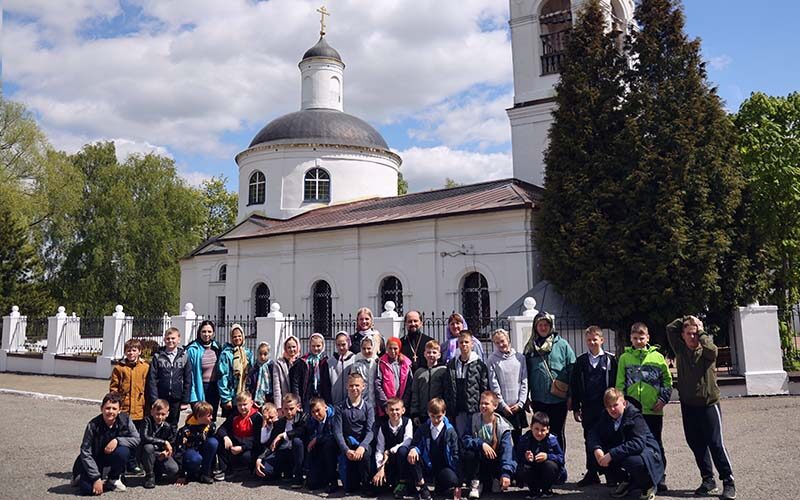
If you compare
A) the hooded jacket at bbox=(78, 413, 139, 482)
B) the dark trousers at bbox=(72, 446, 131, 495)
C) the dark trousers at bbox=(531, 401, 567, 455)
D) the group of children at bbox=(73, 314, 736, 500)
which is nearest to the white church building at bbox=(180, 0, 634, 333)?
the dark trousers at bbox=(531, 401, 567, 455)

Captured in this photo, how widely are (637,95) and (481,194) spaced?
5723 mm

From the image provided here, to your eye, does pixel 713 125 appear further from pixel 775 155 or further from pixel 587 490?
pixel 587 490

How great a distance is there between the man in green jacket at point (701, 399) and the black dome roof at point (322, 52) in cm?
2576

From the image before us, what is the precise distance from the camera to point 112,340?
17750 millimetres

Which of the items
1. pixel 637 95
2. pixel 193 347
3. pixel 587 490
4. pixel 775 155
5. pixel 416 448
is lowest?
pixel 587 490

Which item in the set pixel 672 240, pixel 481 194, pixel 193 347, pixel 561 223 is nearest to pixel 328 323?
pixel 481 194

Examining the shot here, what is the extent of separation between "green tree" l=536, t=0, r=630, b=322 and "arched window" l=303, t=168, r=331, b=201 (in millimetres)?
12232

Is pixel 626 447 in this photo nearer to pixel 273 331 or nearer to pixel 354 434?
pixel 354 434

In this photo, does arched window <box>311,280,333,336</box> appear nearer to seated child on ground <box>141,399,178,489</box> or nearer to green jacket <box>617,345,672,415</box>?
seated child on ground <box>141,399,178,489</box>

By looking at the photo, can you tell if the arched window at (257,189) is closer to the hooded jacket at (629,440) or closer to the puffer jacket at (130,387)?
the puffer jacket at (130,387)

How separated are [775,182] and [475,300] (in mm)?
8081

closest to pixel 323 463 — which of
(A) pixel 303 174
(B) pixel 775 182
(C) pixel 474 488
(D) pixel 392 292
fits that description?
(C) pixel 474 488

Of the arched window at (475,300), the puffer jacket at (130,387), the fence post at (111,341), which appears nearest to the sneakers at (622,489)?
the puffer jacket at (130,387)

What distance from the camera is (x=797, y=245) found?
14133 mm
